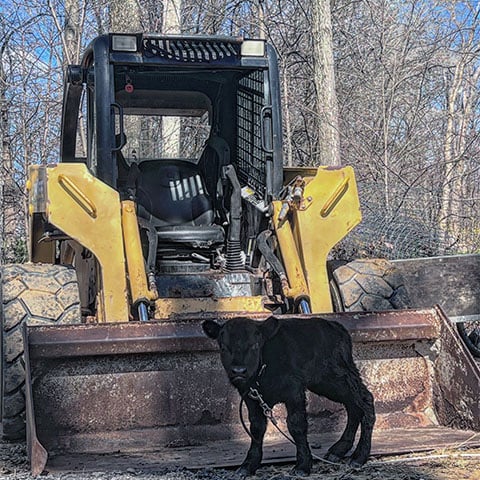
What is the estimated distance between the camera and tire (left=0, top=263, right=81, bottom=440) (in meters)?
4.30

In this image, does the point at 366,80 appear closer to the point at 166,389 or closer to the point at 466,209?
the point at 466,209

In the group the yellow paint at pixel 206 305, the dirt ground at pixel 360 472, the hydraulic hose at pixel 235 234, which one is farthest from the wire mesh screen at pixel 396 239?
the dirt ground at pixel 360 472

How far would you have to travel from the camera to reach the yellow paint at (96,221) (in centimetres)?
477

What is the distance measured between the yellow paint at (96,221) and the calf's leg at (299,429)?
1.46 metres

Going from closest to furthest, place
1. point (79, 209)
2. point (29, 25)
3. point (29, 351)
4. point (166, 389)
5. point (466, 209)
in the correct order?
point (29, 351), point (166, 389), point (79, 209), point (466, 209), point (29, 25)

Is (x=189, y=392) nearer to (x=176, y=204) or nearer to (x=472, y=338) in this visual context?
(x=176, y=204)

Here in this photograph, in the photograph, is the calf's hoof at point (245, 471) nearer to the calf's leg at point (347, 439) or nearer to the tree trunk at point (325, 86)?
the calf's leg at point (347, 439)

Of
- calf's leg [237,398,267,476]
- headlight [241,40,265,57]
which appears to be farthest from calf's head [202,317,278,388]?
headlight [241,40,265,57]

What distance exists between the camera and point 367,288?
209 inches

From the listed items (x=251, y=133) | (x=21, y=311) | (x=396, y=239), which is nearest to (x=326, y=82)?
(x=396, y=239)

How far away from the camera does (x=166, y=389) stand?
429 cm

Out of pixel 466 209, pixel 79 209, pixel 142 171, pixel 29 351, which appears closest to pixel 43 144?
pixel 466 209

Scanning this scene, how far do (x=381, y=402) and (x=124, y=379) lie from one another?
1427mm

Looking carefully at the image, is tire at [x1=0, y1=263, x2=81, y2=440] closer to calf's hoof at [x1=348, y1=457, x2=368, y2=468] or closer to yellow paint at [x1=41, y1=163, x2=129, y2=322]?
yellow paint at [x1=41, y1=163, x2=129, y2=322]
